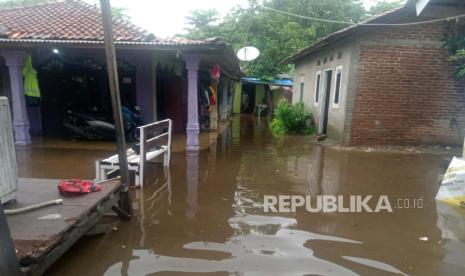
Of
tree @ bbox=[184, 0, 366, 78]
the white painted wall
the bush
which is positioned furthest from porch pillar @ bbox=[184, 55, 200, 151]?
tree @ bbox=[184, 0, 366, 78]

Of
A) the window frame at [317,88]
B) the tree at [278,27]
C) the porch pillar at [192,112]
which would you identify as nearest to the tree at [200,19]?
the tree at [278,27]

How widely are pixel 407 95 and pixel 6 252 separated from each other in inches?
377

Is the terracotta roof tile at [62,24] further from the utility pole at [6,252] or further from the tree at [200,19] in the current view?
the tree at [200,19]

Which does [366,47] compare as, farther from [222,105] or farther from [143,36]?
[222,105]

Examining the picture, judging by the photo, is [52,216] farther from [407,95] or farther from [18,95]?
[407,95]

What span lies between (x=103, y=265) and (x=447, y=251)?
344cm

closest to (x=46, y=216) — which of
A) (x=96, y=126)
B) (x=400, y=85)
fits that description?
(x=96, y=126)

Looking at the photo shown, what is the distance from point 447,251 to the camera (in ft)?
12.0

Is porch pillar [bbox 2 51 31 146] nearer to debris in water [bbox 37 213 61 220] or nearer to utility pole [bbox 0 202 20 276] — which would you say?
debris in water [bbox 37 213 61 220]

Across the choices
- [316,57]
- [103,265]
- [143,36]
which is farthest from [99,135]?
[316,57]

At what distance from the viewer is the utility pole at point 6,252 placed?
1913mm

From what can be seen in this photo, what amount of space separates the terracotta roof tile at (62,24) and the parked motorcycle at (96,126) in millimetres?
2126

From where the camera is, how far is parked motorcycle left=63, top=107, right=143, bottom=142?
9.60m

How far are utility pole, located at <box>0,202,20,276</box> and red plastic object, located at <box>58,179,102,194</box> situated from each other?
1714 millimetres
